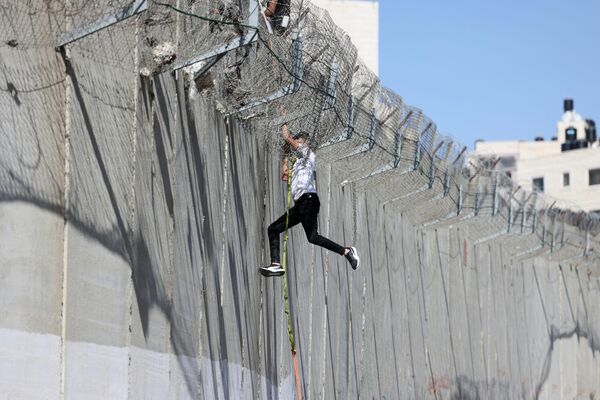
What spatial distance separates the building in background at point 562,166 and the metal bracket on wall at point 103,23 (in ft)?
227

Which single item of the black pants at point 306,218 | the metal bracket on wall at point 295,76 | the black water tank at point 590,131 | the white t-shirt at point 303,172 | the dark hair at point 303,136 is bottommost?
the black pants at point 306,218

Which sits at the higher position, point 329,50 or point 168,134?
point 329,50

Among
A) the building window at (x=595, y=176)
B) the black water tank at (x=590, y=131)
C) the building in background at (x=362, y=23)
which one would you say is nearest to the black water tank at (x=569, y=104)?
the black water tank at (x=590, y=131)

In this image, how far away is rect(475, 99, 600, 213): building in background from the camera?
8800 centimetres

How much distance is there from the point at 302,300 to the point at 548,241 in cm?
1634

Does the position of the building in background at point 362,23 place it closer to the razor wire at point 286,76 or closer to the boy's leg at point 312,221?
the razor wire at point 286,76

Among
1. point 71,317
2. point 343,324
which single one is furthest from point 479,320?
point 71,317

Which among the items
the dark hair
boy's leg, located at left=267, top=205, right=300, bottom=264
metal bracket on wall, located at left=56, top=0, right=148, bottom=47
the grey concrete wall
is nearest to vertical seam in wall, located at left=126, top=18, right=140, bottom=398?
the grey concrete wall

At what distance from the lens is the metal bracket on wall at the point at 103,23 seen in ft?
37.9

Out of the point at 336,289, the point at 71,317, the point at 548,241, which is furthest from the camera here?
the point at 548,241

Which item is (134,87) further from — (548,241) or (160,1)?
(548,241)

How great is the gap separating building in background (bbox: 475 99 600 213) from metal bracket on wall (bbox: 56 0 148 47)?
227ft

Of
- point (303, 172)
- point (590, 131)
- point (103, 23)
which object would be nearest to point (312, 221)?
point (303, 172)

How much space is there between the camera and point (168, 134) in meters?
14.1
